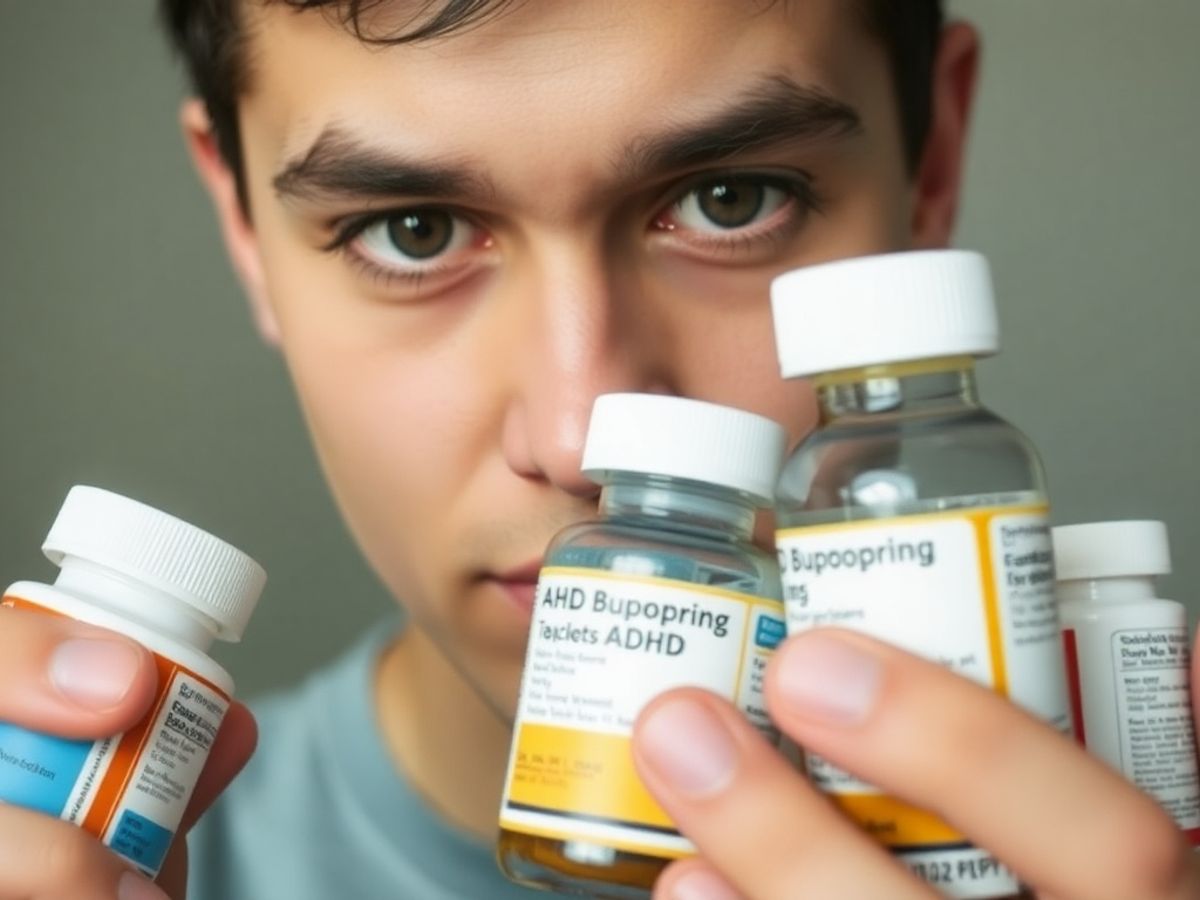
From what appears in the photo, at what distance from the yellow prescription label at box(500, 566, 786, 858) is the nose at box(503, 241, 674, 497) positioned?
0.19 m

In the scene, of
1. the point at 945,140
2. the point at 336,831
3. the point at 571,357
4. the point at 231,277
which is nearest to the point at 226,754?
the point at 571,357

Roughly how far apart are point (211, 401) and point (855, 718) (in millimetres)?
1343

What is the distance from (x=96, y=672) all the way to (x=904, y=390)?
1.22 feet

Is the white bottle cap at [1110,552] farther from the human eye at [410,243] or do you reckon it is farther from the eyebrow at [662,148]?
the human eye at [410,243]

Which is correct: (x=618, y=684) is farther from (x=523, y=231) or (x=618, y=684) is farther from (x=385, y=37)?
(x=385, y=37)

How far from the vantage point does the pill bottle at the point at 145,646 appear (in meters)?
0.58

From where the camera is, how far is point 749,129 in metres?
0.79

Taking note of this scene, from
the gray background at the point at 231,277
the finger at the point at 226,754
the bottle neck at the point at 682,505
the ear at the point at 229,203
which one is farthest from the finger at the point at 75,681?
the gray background at the point at 231,277

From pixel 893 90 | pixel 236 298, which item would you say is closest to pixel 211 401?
pixel 236 298

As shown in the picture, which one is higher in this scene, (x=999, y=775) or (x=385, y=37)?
(x=385, y=37)

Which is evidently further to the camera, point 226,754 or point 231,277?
point 231,277

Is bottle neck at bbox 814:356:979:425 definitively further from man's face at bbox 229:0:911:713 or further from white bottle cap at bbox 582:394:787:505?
man's face at bbox 229:0:911:713

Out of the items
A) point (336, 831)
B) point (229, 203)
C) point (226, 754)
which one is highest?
point (229, 203)

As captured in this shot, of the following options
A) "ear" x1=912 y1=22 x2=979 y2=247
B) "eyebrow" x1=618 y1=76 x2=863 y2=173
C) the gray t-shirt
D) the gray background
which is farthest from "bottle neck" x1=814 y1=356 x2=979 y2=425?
the gray background
